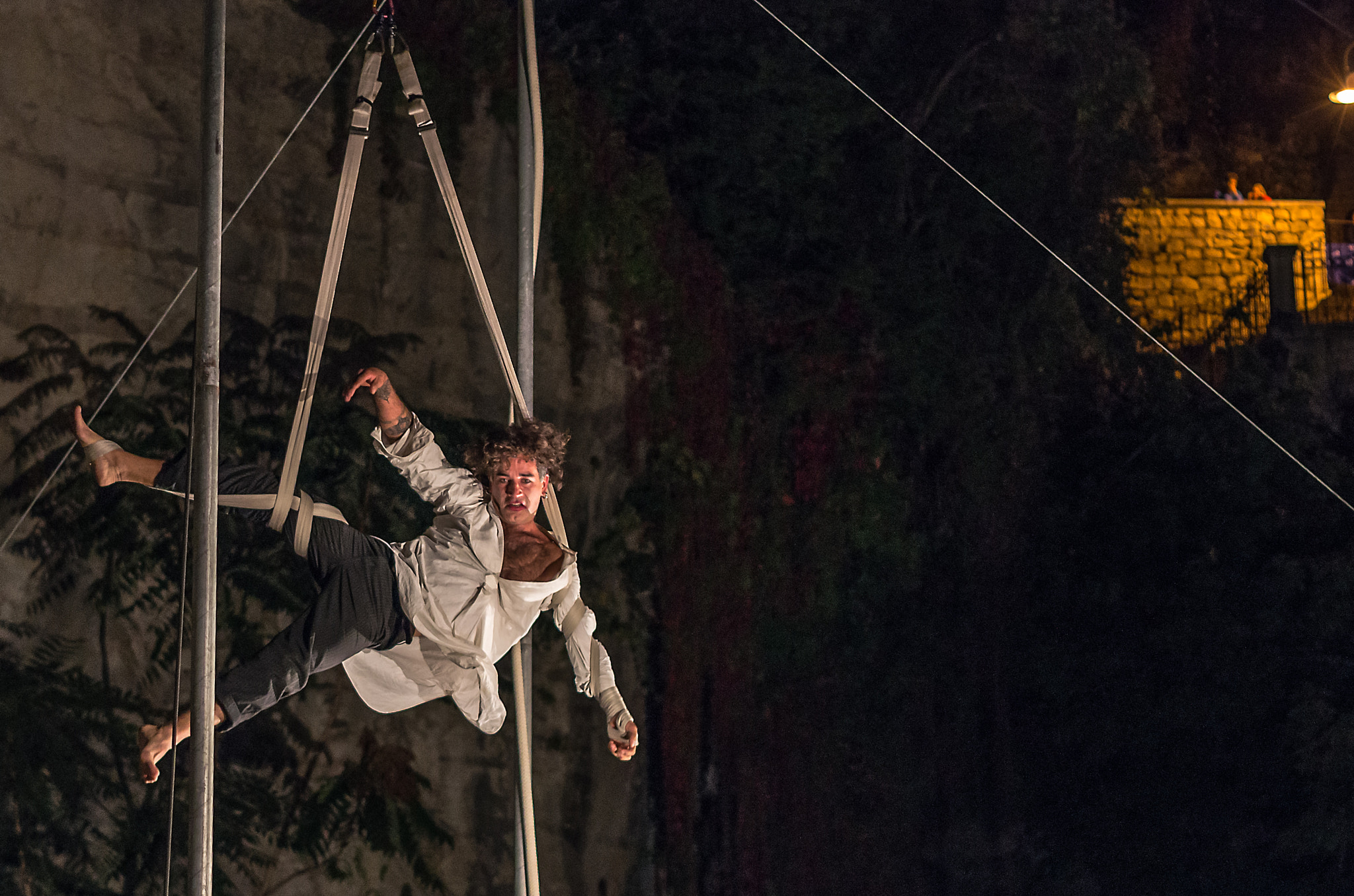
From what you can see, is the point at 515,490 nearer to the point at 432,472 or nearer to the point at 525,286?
the point at 432,472

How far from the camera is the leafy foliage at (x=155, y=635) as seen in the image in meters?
4.47

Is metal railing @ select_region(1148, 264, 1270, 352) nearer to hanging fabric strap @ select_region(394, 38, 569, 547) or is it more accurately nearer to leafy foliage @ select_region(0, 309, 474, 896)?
leafy foliage @ select_region(0, 309, 474, 896)

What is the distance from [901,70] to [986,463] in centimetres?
173

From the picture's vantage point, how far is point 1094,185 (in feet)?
18.3

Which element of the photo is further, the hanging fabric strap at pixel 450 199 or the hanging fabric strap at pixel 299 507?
the hanging fabric strap at pixel 450 199

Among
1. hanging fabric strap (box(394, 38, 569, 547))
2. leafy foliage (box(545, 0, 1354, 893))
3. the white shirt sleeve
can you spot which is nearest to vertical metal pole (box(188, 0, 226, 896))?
the white shirt sleeve

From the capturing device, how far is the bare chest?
11.0 ft

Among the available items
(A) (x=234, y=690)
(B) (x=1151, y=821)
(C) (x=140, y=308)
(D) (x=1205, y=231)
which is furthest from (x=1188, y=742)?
(C) (x=140, y=308)

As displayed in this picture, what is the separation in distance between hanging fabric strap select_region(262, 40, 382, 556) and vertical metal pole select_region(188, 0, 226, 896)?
0.16m

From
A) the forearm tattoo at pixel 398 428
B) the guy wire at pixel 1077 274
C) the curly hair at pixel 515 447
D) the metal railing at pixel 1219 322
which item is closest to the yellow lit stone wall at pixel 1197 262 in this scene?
the metal railing at pixel 1219 322

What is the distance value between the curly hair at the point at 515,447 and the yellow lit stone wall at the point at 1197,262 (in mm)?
3169

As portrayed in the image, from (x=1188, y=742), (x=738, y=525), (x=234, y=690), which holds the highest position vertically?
(x=738, y=525)

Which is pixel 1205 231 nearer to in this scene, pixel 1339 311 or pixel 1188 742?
pixel 1339 311

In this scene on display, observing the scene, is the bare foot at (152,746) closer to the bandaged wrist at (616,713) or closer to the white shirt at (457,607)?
the white shirt at (457,607)
